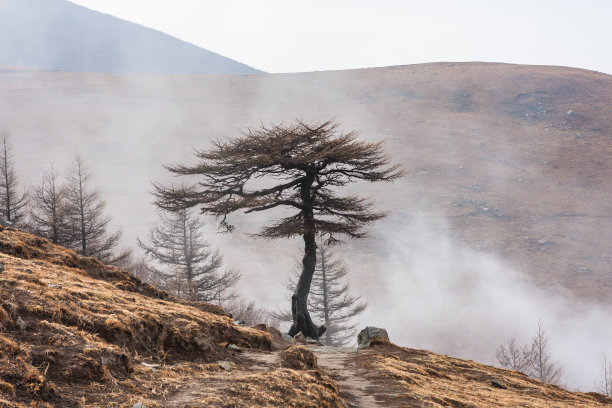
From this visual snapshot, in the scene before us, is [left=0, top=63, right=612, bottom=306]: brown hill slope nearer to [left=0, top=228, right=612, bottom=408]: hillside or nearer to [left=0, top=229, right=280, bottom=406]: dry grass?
[left=0, top=228, right=612, bottom=408]: hillside

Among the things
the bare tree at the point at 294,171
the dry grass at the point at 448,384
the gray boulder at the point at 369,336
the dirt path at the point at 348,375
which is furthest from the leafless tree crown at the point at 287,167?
the dirt path at the point at 348,375

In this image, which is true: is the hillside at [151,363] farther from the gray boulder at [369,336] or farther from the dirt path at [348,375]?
the gray boulder at [369,336]

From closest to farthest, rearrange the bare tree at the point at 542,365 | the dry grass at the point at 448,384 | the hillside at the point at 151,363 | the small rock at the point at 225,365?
the hillside at the point at 151,363, the small rock at the point at 225,365, the dry grass at the point at 448,384, the bare tree at the point at 542,365

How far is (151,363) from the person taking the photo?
688cm

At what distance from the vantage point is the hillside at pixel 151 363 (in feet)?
17.2

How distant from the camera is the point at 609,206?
71375 millimetres

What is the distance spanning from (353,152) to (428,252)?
169 feet

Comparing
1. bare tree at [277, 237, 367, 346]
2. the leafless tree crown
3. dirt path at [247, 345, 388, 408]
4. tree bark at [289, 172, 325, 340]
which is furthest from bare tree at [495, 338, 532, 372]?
dirt path at [247, 345, 388, 408]

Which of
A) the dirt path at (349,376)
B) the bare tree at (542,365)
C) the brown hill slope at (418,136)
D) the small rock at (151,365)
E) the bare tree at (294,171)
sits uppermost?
the brown hill slope at (418,136)

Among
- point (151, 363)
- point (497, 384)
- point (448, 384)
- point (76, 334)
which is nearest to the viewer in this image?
point (76, 334)

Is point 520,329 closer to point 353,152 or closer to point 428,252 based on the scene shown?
point 428,252

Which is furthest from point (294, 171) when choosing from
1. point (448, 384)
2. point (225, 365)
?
point (225, 365)

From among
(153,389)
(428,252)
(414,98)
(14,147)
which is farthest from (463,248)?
(14,147)

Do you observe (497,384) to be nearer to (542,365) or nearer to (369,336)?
(369,336)
